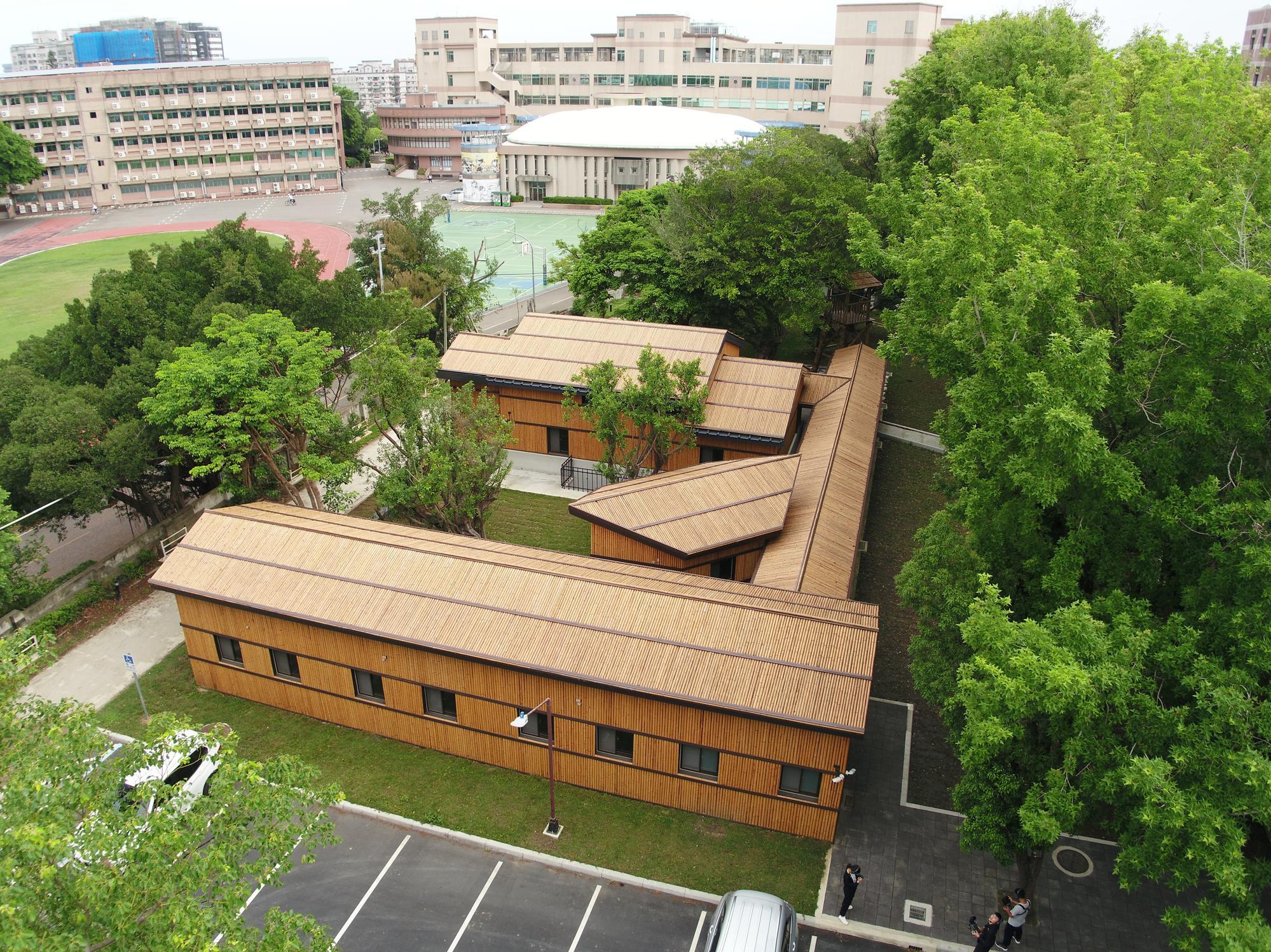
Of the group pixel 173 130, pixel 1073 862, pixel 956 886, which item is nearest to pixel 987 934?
pixel 956 886

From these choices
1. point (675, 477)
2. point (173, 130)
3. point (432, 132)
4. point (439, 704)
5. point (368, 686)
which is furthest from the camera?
point (432, 132)

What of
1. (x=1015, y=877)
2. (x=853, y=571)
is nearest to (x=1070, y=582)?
(x=1015, y=877)

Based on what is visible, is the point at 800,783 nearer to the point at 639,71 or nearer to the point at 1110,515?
the point at 1110,515

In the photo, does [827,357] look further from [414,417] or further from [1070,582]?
[1070,582]

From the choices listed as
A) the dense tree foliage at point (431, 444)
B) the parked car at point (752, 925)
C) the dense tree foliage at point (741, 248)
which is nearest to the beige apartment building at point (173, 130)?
the dense tree foliage at point (741, 248)

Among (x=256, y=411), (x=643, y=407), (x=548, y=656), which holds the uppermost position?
(x=256, y=411)

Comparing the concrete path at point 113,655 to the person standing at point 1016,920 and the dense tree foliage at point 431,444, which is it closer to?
the dense tree foliage at point 431,444
